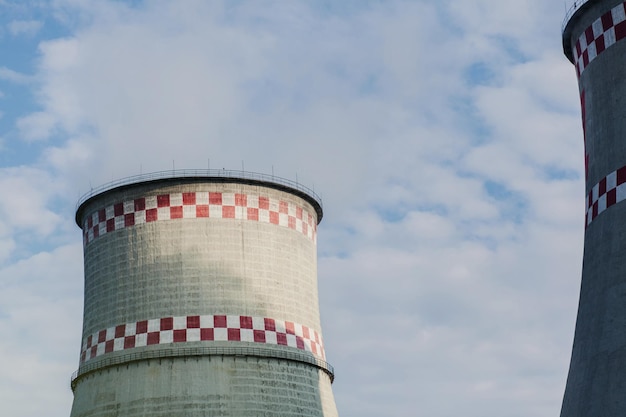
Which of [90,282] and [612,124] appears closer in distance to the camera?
[612,124]

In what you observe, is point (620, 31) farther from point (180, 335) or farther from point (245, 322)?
point (180, 335)

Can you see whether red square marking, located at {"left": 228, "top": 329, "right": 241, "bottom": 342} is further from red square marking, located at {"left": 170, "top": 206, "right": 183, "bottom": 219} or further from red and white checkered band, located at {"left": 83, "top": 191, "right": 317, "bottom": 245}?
red square marking, located at {"left": 170, "top": 206, "right": 183, "bottom": 219}

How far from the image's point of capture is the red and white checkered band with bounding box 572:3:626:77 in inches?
555

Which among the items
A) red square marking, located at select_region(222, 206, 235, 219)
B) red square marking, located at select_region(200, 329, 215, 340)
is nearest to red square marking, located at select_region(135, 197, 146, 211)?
red square marking, located at select_region(222, 206, 235, 219)

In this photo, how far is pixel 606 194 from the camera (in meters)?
13.8

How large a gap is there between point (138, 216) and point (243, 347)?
374cm

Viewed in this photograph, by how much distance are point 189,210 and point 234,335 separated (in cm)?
291

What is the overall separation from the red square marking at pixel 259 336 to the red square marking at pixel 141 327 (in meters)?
2.23

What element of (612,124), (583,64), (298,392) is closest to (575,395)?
(612,124)

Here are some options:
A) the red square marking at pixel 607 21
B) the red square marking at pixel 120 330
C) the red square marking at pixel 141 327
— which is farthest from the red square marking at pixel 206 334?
the red square marking at pixel 607 21

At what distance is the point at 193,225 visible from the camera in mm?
20672

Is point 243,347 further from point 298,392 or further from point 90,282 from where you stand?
point 90,282

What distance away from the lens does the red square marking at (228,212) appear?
2090 centimetres

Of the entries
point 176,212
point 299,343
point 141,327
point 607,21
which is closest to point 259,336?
point 299,343
